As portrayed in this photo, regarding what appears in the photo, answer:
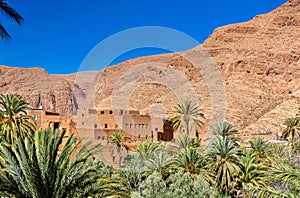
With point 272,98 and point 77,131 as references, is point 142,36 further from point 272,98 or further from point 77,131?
point 272,98

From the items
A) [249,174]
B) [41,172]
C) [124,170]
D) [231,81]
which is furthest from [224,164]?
[231,81]

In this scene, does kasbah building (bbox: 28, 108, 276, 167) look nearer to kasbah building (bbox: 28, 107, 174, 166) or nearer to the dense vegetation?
kasbah building (bbox: 28, 107, 174, 166)

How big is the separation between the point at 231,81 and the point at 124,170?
61719mm

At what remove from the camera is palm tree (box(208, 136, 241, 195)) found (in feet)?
83.4

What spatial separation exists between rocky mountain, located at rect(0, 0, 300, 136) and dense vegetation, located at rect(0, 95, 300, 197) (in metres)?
36.0

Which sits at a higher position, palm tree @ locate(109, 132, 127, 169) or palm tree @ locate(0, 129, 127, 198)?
palm tree @ locate(109, 132, 127, 169)

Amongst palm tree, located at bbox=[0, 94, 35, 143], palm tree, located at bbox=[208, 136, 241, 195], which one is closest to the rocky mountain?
palm tree, located at bbox=[208, 136, 241, 195]

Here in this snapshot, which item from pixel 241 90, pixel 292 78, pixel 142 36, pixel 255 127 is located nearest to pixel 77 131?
pixel 142 36

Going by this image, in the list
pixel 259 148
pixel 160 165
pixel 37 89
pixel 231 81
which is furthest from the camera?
pixel 37 89

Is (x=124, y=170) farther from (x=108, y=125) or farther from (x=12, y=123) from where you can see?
(x=108, y=125)

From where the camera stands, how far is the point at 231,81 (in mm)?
84875

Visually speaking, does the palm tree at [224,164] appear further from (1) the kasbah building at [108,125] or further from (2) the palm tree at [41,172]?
(1) the kasbah building at [108,125]

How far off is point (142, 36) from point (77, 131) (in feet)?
53.8

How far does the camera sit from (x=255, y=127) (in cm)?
6506
